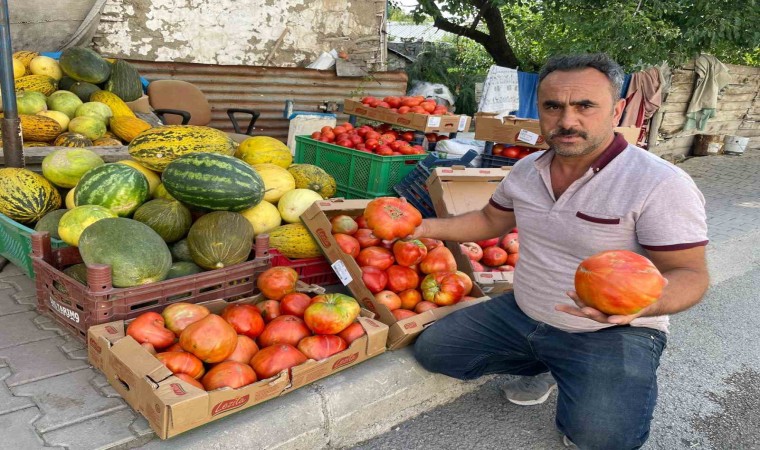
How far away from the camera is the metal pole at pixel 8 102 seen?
12.4ft

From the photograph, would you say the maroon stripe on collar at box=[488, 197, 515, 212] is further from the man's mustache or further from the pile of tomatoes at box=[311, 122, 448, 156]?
the pile of tomatoes at box=[311, 122, 448, 156]

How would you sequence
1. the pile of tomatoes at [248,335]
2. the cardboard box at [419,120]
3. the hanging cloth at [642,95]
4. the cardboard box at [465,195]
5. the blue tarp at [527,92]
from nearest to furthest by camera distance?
1. the pile of tomatoes at [248,335]
2. the cardboard box at [465,195]
3. the cardboard box at [419,120]
4. the hanging cloth at [642,95]
5. the blue tarp at [527,92]

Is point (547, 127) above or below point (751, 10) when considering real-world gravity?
below

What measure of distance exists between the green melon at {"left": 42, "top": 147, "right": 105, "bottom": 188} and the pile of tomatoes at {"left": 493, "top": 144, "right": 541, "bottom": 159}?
419cm

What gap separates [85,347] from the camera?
10.3 ft

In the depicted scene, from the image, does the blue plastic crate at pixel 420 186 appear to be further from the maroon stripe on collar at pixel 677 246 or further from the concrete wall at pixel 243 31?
the concrete wall at pixel 243 31

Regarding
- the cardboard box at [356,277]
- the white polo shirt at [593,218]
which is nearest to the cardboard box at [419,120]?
the cardboard box at [356,277]

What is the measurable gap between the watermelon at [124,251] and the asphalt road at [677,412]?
1.43 m

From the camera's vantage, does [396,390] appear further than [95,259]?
Yes

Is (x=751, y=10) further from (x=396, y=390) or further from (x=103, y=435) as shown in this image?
(x=103, y=435)

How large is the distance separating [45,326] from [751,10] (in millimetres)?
10776

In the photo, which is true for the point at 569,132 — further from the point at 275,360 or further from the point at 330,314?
the point at 275,360

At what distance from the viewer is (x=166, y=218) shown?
11.5 ft

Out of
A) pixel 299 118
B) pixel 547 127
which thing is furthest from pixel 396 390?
pixel 299 118
